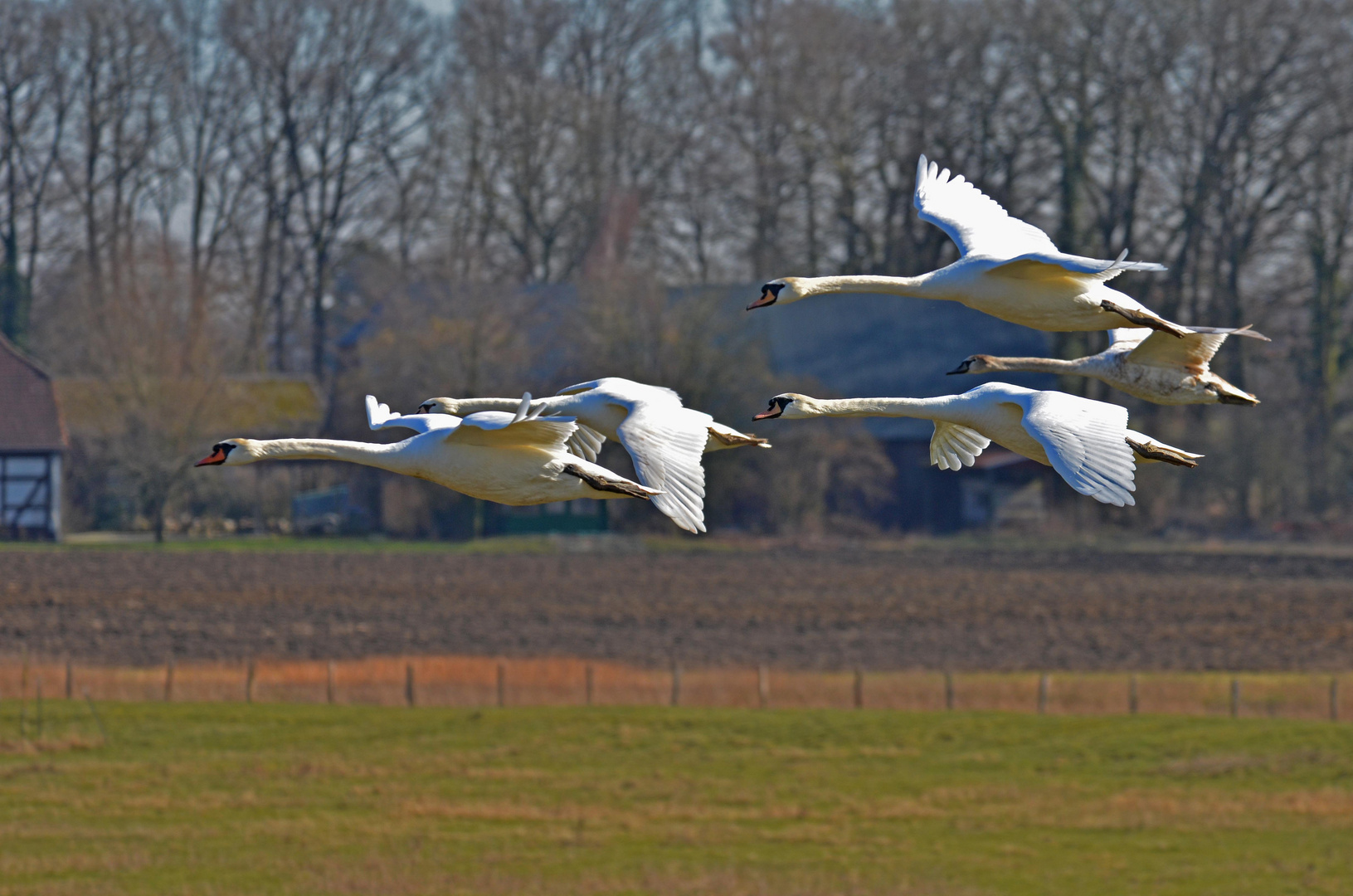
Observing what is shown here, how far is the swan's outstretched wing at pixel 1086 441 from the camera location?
4.59 metres

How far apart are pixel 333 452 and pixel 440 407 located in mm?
800

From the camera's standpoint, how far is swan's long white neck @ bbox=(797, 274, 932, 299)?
531 cm

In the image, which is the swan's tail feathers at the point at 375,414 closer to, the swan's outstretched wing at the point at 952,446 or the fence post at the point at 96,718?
the swan's outstretched wing at the point at 952,446

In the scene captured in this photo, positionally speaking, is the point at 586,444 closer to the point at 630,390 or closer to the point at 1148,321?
the point at 630,390

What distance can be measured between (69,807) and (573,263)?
158ft

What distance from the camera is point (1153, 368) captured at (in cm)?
560

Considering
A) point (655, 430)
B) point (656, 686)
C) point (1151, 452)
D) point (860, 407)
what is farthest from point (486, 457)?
point (656, 686)

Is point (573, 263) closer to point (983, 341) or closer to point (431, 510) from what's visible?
point (431, 510)

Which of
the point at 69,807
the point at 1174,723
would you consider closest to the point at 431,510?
the point at 69,807

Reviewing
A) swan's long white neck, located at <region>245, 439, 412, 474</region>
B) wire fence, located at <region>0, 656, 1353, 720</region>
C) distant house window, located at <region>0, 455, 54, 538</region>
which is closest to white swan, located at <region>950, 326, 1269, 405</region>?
swan's long white neck, located at <region>245, 439, 412, 474</region>

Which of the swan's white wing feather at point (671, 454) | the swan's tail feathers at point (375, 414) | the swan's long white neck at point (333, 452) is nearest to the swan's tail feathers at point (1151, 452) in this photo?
the swan's white wing feather at point (671, 454)

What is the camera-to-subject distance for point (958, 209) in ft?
25.4

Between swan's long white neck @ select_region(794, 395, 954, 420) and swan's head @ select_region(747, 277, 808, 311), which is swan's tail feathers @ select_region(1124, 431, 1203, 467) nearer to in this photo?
swan's long white neck @ select_region(794, 395, 954, 420)

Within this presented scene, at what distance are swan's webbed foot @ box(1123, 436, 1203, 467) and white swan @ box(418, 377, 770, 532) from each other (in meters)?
1.11
